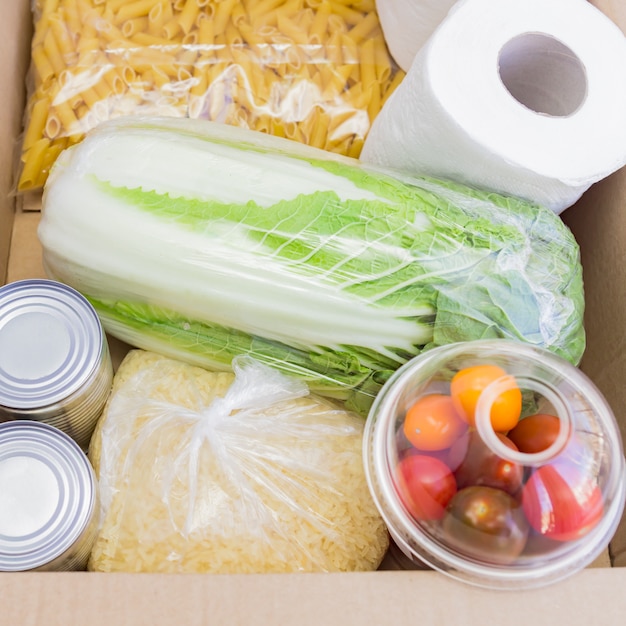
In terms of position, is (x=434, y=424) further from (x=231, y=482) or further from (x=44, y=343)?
(x=44, y=343)

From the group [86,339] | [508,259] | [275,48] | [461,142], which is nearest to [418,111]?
[461,142]

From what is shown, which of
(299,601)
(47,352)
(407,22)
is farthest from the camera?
(407,22)

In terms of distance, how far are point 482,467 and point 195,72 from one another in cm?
82

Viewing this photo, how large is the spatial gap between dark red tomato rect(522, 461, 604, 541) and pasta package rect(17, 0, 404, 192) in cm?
67

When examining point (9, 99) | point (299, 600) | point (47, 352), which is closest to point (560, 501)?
point (299, 600)

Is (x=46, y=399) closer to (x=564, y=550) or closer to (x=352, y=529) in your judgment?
(x=352, y=529)

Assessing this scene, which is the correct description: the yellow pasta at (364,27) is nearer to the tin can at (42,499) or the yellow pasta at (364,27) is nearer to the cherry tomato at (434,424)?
the cherry tomato at (434,424)

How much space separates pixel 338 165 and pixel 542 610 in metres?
0.59

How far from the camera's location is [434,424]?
0.76m

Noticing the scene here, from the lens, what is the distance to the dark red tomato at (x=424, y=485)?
2.41 feet

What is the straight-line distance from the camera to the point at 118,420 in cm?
90

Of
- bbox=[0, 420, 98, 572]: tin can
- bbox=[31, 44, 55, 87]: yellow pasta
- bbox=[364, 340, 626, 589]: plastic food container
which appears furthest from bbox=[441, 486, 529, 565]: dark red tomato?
bbox=[31, 44, 55, 87]: yellow pasta

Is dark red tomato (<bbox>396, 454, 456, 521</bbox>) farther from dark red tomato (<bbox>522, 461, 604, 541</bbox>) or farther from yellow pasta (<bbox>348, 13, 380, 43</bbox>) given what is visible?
yellow pasta (<bbox>348, 13, 380, 43</bbox>)

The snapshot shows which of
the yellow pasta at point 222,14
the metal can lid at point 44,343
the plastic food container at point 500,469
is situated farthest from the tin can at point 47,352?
the yellow pasta at point 222,14
